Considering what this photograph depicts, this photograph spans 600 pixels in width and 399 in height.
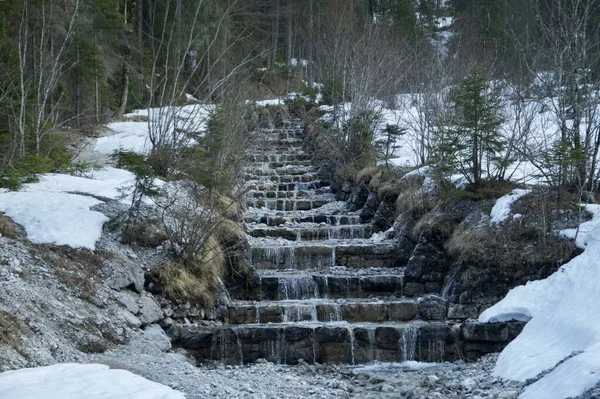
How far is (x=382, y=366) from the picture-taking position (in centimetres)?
1023

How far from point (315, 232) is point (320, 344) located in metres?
5.93

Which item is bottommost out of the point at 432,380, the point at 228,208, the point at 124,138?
the point at 432,380

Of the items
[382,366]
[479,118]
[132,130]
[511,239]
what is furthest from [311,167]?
[382,366]

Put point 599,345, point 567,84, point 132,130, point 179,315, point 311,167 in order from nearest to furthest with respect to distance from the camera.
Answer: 1. point 599,345
2. point 179,315
3. point 567,84
4. point 311,167
5. point 132,130

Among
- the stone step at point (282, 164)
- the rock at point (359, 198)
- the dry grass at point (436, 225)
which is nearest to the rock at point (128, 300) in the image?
the dry grass at point (436, 225)

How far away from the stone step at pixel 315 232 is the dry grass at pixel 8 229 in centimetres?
622

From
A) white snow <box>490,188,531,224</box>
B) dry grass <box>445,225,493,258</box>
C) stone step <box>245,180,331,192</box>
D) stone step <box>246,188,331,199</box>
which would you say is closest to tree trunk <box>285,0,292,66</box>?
stone step <box>245,180,331,192</box>

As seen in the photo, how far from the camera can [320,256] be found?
47.2 feet

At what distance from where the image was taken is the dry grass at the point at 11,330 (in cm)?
754

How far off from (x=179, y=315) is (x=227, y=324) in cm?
99

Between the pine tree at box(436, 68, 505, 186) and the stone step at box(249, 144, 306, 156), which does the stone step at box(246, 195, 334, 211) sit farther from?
the pine tree at box(436, 68, 505, 186)

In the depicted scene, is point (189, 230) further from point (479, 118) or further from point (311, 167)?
point (311, 167)

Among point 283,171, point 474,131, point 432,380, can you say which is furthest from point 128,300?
point 283,171

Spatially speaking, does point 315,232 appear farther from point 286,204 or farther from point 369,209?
point 286,204
